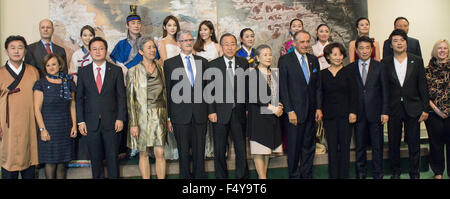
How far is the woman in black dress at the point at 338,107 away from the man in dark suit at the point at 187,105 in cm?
126

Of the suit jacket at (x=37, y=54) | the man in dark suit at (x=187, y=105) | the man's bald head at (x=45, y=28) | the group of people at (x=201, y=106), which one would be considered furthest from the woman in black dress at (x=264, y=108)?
the man's bald head at (x=45, y=28)

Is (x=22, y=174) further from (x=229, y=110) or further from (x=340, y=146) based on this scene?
(x=340, y=146)

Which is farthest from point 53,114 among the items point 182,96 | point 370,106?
point 370,106

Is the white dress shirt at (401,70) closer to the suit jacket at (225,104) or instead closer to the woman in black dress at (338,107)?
the woman in black dress at (338,107)

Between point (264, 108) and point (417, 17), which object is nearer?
point (264, 108)

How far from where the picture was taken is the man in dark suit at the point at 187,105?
4.09m

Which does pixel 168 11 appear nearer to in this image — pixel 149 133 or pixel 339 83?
pixel 149 133

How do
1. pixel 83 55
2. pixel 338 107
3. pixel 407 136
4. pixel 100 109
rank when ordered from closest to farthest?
pixel 100 109
pixel 338 107
pixel 407 136
pixel 83 55

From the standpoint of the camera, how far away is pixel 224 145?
13.8ft

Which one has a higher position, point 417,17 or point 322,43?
point 417,17

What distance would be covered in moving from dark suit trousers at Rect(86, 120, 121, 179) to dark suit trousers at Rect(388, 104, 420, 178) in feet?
9.45

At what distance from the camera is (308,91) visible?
4.22 meters

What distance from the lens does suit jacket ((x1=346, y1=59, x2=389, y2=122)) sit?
4309 millimetres

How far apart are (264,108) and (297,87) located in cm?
40
